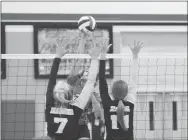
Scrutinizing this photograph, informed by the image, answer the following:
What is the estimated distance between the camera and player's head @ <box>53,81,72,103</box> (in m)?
3.98

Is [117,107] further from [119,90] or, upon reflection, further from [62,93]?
[62,93]

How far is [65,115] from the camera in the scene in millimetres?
4055

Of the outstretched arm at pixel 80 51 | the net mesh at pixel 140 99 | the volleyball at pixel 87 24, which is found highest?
the volleyball at pixel 87 24

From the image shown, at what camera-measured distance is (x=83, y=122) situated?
165 inches

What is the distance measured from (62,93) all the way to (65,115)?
0.66ft

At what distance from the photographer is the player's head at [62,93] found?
3984 millimetres

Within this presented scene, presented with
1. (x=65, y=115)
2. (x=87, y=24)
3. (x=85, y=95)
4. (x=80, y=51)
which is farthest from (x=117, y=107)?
(x=80, y=51)

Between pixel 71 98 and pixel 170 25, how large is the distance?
3.92 m

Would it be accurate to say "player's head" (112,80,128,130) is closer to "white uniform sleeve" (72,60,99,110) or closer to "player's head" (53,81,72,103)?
"white uniform sleeve" (72,60,99,110)

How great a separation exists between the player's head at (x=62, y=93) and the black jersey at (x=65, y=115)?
58 millimetres

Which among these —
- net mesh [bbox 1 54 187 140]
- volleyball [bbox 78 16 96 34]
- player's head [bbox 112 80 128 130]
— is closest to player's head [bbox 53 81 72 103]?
player's head [bbox 112 80 128 130]

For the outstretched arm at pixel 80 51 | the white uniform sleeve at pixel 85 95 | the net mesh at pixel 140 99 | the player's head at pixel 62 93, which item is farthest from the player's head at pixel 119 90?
the net mesh at pixel 140 99

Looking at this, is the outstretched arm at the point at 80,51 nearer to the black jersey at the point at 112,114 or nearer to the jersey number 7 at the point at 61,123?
the black jersey at the point at 112,114

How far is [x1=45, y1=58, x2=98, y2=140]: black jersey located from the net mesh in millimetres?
2806
